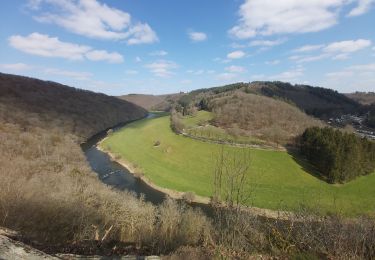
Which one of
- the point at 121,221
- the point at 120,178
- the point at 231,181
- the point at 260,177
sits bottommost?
the point at 120,178

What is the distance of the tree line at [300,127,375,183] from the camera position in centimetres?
5509

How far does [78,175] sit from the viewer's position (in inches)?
1853

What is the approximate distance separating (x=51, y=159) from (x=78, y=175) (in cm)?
806

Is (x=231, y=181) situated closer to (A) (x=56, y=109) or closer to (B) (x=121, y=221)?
(B) (x=121, y=221)

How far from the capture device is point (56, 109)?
115 m

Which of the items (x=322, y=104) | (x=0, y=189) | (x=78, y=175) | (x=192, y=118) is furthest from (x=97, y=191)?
(x=322, y=104)

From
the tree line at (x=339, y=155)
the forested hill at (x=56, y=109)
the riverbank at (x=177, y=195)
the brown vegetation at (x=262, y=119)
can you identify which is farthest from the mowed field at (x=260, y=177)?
the forested hill at (x=56, y=109)

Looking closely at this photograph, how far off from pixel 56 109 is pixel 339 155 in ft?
309

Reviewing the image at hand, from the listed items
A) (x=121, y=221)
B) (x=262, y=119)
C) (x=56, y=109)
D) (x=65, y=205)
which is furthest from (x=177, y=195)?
(x=56, y=109)

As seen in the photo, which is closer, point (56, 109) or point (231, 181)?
point (231, 181)

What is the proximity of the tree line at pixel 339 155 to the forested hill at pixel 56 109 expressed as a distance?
66823 millimetres

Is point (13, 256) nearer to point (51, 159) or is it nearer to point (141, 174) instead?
point (51, 159)

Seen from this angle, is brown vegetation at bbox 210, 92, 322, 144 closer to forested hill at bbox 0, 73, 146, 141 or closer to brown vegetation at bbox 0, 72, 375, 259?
brown vegetation at bbox 0, 72, 375, 259

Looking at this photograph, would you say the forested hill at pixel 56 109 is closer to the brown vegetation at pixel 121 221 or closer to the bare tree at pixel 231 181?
the brown vegetation at pixel 121 221
